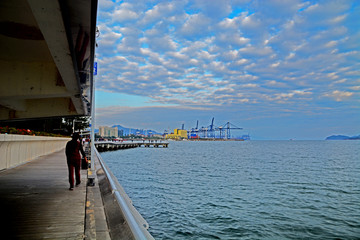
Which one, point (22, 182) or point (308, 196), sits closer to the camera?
point (22, 182)

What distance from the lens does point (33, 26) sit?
4797 mm

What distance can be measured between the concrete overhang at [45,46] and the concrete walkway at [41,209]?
106 inches

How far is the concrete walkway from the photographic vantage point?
15.9 ft

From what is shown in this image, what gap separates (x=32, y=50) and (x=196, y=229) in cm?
820

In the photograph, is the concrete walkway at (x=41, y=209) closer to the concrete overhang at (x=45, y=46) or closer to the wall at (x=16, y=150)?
the wall at (x=16, y=150)

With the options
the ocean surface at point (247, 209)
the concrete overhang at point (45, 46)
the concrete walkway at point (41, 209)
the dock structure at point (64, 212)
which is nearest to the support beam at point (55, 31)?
the concrete overhang at point (45, 46)

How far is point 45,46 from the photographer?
5.81 meters

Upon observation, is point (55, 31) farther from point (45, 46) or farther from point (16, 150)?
point (16, 150)

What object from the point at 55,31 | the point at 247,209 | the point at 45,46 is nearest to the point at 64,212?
the point at 45,46

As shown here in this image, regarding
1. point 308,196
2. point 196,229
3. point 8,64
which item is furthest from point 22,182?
point 308,196

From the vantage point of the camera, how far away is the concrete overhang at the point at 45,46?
12.3 feet

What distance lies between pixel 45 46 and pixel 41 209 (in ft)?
12.0

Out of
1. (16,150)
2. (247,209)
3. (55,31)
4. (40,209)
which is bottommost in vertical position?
(247,209)

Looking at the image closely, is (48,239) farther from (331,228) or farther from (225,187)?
(225,187)
